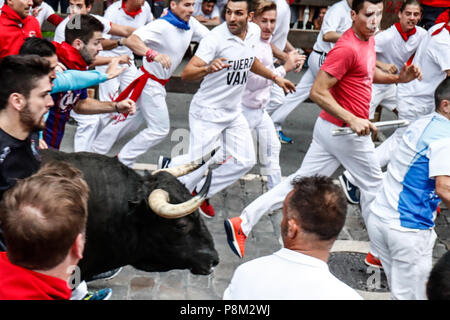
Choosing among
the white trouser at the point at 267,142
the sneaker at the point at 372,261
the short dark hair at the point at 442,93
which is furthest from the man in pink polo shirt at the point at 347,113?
the short dark hair at the point at 442,93

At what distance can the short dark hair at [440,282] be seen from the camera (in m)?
2.46

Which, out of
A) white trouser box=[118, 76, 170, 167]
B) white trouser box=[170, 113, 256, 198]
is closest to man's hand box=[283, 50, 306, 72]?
white trouser box=[170, 113, 256, 198]

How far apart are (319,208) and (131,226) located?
1893 millimetres

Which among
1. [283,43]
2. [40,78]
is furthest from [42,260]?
[283,43]

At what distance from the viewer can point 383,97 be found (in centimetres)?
897

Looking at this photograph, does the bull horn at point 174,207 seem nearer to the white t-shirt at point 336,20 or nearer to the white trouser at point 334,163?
the white trouser at point 334,163

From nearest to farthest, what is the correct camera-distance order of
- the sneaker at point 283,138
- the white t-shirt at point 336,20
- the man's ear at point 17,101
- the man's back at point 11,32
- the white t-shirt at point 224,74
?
the man's ear at point 17,101
the man's back at point 11,32
the white t-shirt at point 224,74
the white t-shirt at point 336,20
the sneaker at point 283,138

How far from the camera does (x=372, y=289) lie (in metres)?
5.94

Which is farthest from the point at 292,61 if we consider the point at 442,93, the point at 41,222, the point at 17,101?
the point at 41,222

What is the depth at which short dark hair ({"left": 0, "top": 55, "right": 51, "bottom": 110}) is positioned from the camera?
161 inches

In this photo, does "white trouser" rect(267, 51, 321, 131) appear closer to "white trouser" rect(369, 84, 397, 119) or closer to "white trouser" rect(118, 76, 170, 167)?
"white trouser" rect(369, 84, 397, 119)

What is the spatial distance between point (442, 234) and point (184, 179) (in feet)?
9.53

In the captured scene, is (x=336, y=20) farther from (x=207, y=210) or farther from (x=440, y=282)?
(x=440, y=282)

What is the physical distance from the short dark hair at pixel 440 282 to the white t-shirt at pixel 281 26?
6.40 meters
